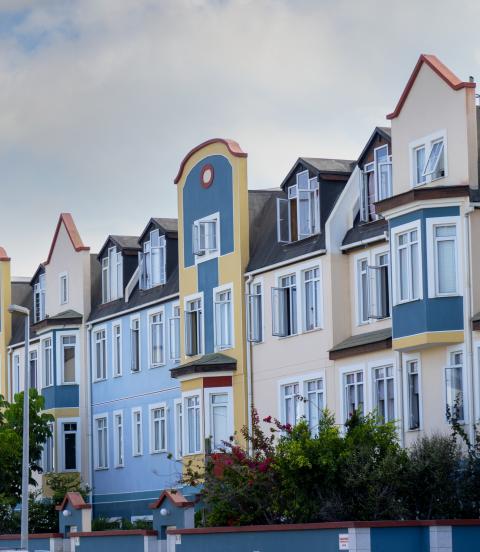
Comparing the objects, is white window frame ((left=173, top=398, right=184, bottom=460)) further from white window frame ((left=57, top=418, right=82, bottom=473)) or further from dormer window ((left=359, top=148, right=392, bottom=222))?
dormer window ((left=359, top=148, right=392, bottom=222))

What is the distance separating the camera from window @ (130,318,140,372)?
58656mm

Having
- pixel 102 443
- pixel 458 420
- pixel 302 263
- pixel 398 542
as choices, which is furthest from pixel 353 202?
pixel 102 443

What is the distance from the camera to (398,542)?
32.8 meters

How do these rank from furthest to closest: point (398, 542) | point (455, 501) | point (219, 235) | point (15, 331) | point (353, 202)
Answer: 1. point (15, 331)
2. point (219, 235)
3. point (353, 202)
4. point (455, 501)
5. point (398, 542)

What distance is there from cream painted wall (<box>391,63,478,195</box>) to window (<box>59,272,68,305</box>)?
1000 inches

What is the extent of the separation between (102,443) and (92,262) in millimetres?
7465

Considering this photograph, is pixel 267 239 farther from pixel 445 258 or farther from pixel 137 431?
pixel 137 431

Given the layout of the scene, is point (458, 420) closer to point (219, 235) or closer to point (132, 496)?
point (219, 235)

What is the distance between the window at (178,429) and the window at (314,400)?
26.5 ft

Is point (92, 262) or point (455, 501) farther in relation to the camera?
point (92, 262)

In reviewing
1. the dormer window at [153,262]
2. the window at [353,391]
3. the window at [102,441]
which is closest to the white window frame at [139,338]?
the dormer window at [153,262]

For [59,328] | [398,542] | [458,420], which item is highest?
[59,328]

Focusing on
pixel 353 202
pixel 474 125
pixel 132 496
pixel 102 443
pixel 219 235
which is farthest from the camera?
pixel 102 443

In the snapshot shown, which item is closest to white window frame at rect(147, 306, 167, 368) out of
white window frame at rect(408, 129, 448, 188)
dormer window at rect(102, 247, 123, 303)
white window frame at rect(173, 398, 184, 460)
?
white window frame at rect(173, 398, 184, 460)
